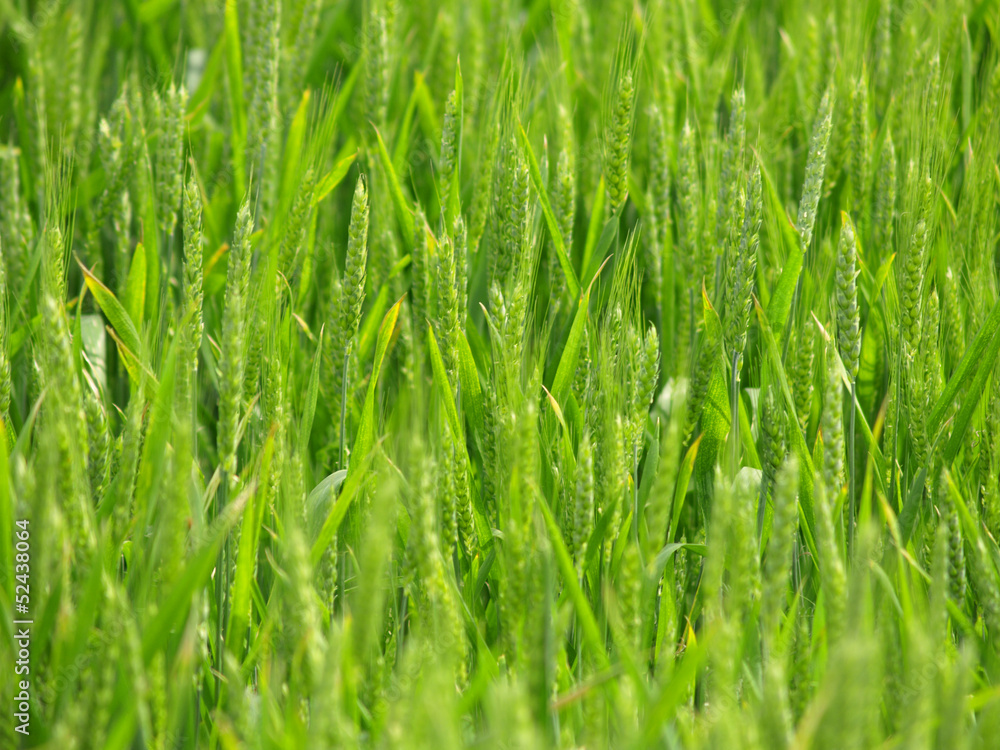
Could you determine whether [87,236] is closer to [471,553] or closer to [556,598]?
[471,553]

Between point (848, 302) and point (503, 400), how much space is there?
51 centimetres

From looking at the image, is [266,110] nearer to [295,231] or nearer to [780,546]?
[295,231]

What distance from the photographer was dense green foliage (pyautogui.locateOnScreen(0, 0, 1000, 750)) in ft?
2.74

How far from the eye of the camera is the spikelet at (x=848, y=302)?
1.16 meters

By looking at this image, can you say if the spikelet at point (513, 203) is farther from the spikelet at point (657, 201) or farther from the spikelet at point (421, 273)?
the spikelet at point (657, 201)

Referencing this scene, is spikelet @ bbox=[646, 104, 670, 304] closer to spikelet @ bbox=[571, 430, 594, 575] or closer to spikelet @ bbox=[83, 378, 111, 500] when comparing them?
spikelet @ bbox=[571, 430, 594, 575]

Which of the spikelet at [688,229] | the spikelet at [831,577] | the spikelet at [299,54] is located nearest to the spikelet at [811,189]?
the spikelet at [688,229]

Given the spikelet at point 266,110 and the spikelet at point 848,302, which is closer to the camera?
the spikelet at point 848,302

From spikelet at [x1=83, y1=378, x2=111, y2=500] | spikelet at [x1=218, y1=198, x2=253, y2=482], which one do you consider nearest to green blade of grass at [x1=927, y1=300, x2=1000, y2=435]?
spikelet at [x1=218, y1=198, x2=253, y2=482]

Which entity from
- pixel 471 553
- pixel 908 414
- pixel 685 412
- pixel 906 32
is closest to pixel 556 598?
pixel 471 553

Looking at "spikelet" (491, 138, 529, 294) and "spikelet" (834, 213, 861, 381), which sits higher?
"spikelet" (491, 138, 529, 294)

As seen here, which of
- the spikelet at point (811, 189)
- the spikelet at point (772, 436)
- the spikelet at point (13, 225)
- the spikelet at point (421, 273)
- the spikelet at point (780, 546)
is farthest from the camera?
the spikelet at point (13, 225)

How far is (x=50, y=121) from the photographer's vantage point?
70.4 inches

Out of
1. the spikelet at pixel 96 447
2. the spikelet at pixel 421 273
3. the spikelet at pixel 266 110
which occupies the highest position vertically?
the spikelet at pixel 266 110
